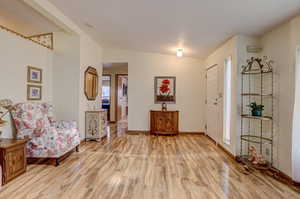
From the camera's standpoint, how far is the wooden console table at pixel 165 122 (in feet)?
18.2

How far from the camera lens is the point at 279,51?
2.89 metres

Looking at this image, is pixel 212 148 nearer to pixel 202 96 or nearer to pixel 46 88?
pixel 202 96

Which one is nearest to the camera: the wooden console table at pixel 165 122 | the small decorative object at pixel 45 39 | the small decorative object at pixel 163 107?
the small decorative object at pixel 45 39

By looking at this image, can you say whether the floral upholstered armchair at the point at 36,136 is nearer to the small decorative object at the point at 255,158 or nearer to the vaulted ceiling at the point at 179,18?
the vaulted ceiling at the point at 179,18

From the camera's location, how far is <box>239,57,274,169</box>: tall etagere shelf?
3.08 m

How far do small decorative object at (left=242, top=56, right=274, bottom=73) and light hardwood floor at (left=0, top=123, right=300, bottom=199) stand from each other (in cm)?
165

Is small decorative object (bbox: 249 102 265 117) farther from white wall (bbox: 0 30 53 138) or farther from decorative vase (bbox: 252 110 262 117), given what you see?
white wall (bbox: 0 30 53 138)

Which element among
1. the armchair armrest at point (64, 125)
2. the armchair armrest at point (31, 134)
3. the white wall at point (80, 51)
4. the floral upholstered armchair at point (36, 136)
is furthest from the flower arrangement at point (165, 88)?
the armchair armrest at point (31, 134)

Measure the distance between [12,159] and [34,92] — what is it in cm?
161

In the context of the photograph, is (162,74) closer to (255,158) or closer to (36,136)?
(255,158)

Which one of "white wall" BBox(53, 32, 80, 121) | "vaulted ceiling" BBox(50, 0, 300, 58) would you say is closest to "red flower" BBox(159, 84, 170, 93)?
"vaulted ceiling" BBox(50, 0, 300, 58)

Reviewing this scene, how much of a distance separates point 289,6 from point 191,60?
361 cm

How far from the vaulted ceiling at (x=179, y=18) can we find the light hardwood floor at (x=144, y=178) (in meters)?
2.28

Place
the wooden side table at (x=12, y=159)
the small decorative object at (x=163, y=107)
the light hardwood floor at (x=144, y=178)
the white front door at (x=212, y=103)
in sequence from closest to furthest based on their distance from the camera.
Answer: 1. the light hardwood floor at (x=144, y=178)
2. the wooden side table at (x=12, y=159)
3. the white front door at (x=212, y=103)
4. the small decorative object at (x=163, y=107)
